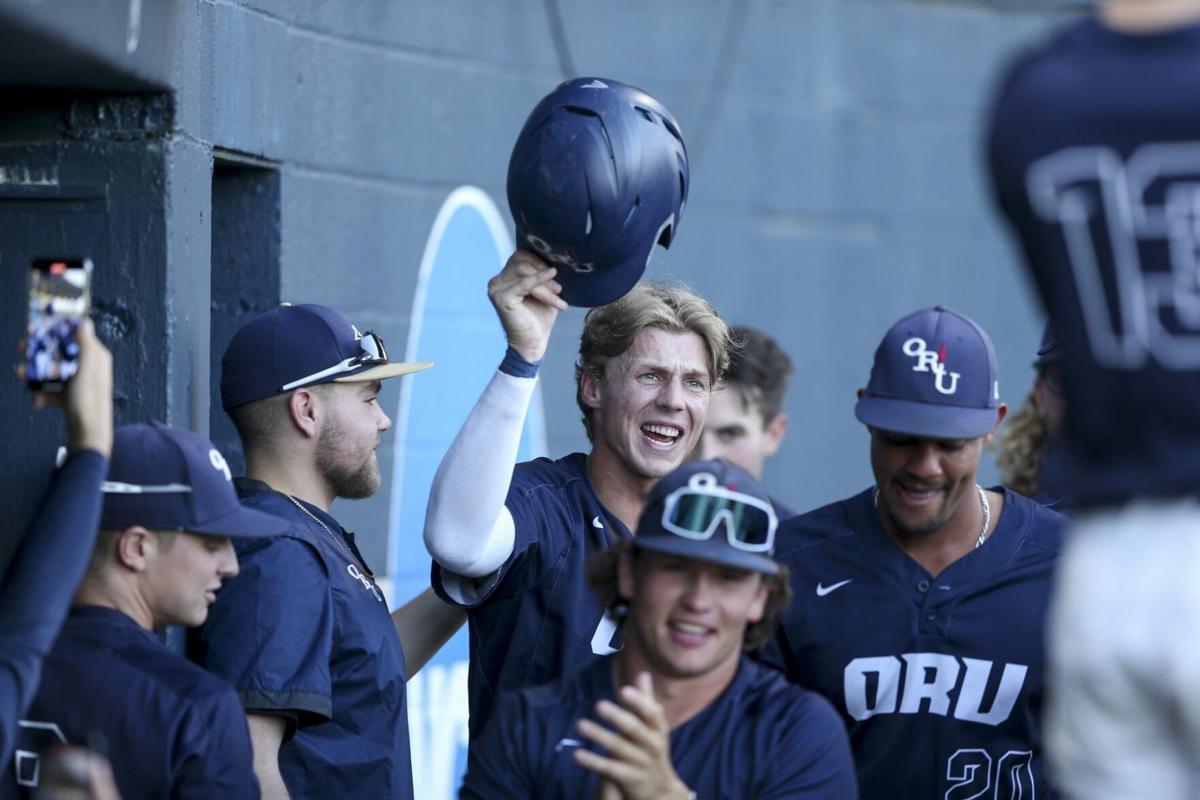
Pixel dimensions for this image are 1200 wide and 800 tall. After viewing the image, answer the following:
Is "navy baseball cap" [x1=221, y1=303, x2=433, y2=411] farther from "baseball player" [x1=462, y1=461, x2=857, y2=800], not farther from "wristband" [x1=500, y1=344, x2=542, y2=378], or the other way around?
"baseball player" [x1=462, y1=461, x2=857, y2=800]

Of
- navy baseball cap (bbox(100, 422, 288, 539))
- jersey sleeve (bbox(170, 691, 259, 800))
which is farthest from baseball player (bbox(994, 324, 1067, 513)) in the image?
jersey sleeve (bbox(170, 691, 259, 800))

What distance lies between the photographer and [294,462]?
13.2 ft

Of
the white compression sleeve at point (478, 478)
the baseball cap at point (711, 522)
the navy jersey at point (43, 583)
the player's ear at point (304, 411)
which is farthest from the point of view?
the player's ear at point (304, 411)

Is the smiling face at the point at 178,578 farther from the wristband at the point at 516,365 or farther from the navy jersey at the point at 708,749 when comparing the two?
the wristband at the point at 516,365

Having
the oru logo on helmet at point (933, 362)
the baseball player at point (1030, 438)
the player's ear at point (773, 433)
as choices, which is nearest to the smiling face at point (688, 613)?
the oru logo on helmet at point (933, 362)

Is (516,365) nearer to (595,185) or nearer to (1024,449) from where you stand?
(595,185)

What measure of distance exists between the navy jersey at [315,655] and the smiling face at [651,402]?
2.15ft

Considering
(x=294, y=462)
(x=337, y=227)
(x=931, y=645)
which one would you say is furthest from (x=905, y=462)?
(x=337, y=227)

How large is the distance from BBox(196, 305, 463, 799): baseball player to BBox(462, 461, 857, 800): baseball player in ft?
2.11

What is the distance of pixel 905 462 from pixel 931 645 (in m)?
0.39

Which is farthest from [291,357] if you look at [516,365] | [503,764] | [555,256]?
[503,764]

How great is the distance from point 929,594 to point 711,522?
0.95 m

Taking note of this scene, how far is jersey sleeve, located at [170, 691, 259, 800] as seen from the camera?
2965mm

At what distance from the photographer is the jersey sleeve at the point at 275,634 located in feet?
11.4
